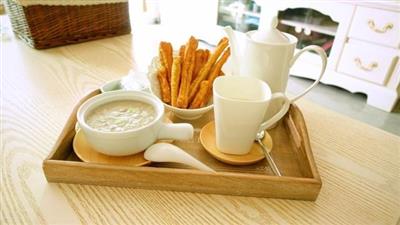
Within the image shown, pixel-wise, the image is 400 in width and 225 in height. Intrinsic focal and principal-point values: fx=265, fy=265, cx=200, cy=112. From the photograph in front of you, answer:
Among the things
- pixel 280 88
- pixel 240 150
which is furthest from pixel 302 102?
pixel 240 150

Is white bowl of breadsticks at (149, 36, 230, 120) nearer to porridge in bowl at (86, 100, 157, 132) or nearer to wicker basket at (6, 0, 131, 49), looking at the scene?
porridge in bowl at (86, 100, 157, 132)

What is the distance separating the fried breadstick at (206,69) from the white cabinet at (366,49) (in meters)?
1.26

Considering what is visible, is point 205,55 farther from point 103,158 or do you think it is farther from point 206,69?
point 103,158

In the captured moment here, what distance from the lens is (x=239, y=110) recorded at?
14.5 inches

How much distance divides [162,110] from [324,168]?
0.91 feet

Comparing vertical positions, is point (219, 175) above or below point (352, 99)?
above

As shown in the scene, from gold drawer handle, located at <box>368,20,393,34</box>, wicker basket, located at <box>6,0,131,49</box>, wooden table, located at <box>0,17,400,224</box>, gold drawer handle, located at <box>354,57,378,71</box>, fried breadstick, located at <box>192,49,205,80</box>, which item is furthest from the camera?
gold drawer handle, located at <box>354,57,378,71</box>

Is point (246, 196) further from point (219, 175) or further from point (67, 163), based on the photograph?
point (67, 163)

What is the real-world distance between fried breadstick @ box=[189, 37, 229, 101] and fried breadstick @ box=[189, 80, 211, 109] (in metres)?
0.01

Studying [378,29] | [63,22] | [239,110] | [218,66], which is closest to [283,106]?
[239,110]

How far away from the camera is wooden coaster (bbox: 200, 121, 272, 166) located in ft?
1.32

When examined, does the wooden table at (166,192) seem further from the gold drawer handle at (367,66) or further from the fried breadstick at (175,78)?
the gold drawer handle at (367,66)

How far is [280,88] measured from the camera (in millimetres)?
484

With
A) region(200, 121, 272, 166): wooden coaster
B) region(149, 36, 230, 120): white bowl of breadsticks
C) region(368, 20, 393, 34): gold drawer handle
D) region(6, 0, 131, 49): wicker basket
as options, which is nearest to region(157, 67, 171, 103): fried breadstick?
region(149, 36, 230, 120): white bowl of breadsticks
